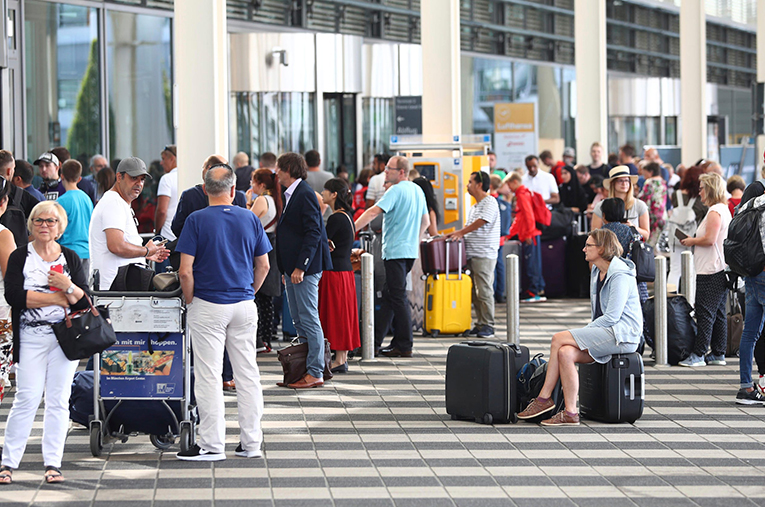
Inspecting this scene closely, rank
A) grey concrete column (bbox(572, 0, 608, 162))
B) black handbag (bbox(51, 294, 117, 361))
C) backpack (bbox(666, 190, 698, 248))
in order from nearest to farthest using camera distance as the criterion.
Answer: black handbag (bbox(51, 294, 117, 361)) < backpack (bbox(666, 190, 698, 248)) < grey concrete column (bbox(572, 0, 608, 162))

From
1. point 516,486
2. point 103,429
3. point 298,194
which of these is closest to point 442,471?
point 516,486

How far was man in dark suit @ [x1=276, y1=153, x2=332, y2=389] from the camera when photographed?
838 centimetres

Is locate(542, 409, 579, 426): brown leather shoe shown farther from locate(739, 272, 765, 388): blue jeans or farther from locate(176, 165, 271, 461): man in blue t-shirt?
locate(176, 165, 271, 461): man in blue t-shirt

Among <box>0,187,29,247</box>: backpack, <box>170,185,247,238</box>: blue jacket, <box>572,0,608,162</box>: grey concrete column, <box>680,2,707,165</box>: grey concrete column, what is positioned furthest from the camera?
A: <box>680,2,707,165</box>: grey concrete column

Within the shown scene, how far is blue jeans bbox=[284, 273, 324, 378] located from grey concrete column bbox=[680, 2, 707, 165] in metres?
16.5

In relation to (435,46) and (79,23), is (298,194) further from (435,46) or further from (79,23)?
(79,23)

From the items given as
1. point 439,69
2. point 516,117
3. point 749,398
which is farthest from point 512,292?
point 516,117

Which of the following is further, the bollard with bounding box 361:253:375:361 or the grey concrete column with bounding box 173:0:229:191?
the grey concrete column with bounding box 173:0:229:191

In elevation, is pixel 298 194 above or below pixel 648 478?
above

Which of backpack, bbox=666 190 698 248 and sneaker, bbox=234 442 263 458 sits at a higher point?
backpack, bbox=666 190 698 248

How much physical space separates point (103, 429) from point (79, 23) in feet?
37.4

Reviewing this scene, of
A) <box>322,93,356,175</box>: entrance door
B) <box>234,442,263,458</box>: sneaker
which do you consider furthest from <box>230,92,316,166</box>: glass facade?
<box>234,442,263,458</box>: sneaker

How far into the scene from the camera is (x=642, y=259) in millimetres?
9211

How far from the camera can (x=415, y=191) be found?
10.5 m
